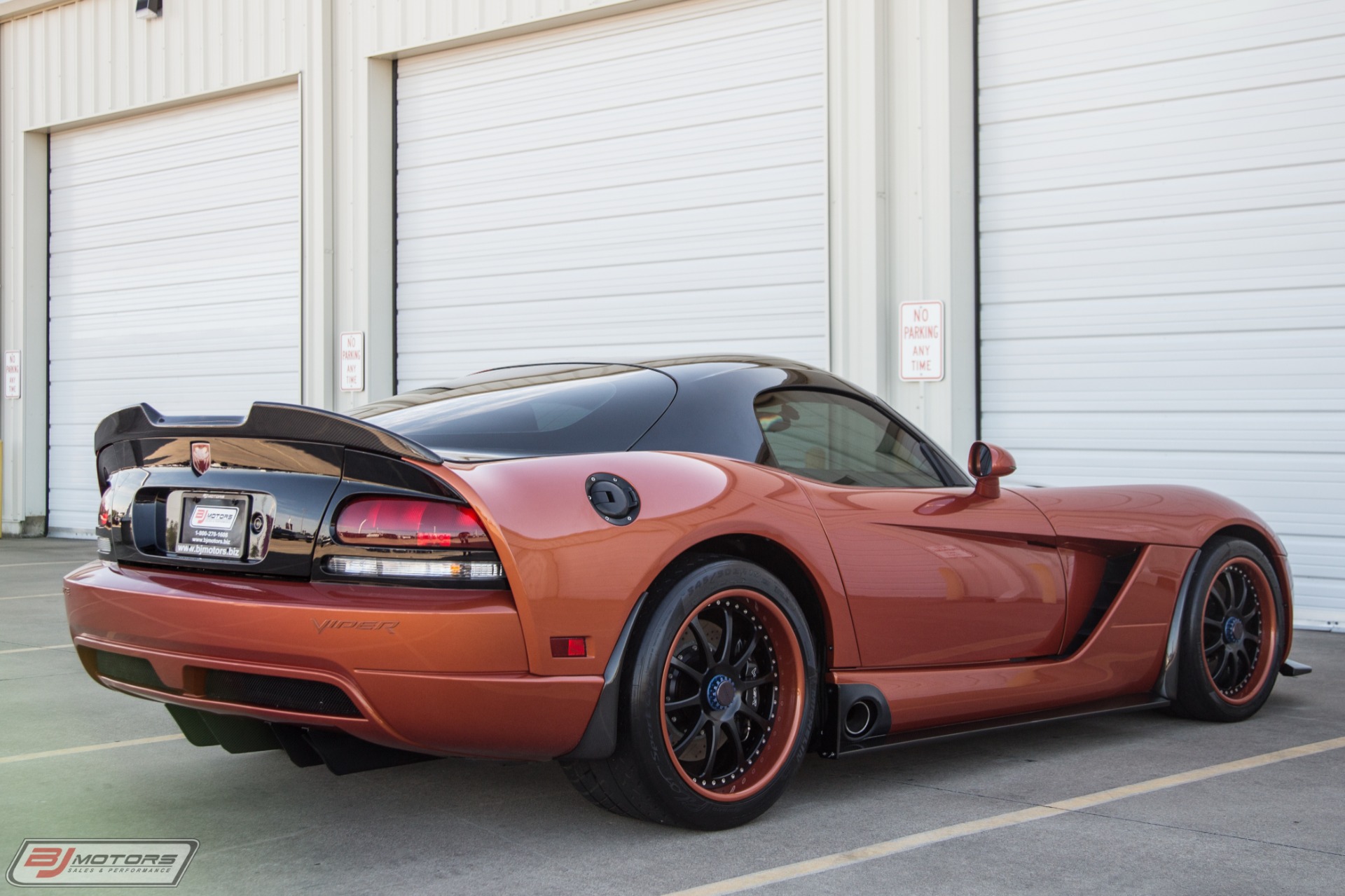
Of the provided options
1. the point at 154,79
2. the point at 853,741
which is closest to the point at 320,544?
the point at 853,741

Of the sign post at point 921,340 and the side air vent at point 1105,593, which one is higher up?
the sign post at point 921,340

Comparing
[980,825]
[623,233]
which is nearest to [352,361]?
[623,233]

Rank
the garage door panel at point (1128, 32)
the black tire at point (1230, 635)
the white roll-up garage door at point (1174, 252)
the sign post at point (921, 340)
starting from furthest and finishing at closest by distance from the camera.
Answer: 1. the sign post at point (921, 340)
2. the garage door panel at point (1128, 32)
3. the white roll-up garage door at point (1174, 252)
4. the black tire at point (1230, 635)

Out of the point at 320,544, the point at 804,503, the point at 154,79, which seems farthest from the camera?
the point at 154,79

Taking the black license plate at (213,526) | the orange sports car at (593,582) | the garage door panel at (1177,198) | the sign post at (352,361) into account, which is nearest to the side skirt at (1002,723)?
the orange sports car at (593,582)

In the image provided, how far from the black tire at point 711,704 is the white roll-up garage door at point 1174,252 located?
5319 millimetres

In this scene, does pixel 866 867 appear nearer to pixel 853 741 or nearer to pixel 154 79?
pixel 853 741

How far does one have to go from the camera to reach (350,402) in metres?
12.6

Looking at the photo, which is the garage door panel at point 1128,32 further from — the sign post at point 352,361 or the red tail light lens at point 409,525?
the red tail light lens at point 409,525

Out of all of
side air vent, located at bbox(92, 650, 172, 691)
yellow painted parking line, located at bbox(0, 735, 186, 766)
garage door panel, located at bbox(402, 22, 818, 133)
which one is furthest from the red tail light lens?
garage door panel, located at bbox(402, 22, 818, 133)

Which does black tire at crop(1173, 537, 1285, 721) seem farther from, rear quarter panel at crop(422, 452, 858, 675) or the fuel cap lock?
the fuel cap lock

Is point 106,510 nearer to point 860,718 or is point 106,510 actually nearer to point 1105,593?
point 860,718

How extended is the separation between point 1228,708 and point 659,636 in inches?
105

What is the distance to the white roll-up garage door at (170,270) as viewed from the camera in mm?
13523
